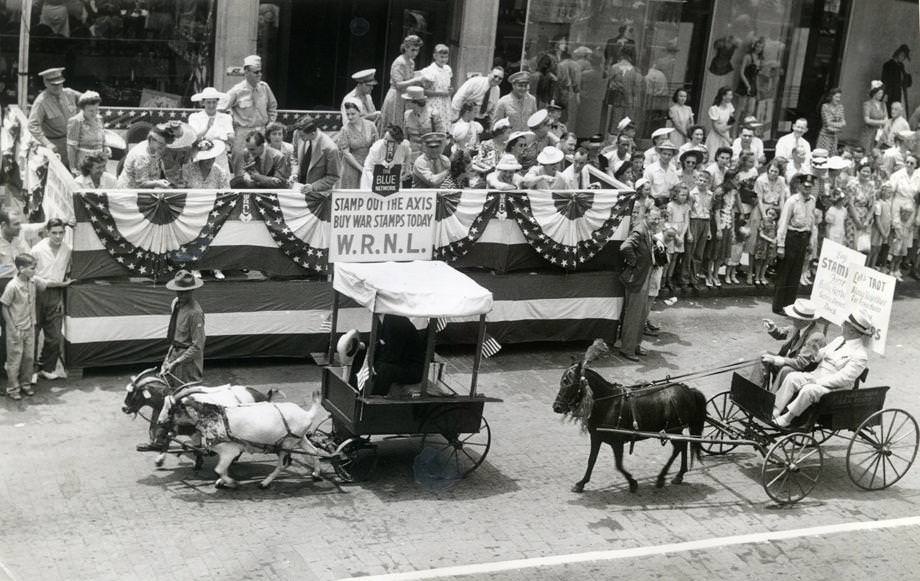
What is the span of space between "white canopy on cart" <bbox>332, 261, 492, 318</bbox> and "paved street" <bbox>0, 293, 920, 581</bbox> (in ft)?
6.34

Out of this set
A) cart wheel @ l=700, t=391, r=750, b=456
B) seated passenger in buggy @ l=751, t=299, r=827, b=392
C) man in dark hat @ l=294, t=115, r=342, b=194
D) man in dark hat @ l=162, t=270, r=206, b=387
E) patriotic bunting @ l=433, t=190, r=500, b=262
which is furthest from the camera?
man in dark hat @ l=294, t=115, r=342, b=194

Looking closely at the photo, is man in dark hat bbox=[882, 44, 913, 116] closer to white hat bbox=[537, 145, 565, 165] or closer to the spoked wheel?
white hat bbox=[537, 145, 565, 165]

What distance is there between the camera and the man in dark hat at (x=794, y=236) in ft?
69.3

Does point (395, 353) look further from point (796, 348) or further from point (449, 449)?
point (796, 348)

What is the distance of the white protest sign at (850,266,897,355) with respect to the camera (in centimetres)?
1516

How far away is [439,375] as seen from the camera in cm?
1497

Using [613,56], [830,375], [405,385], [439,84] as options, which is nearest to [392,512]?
[405,385]

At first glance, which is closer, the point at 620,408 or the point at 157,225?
the point at 620,408

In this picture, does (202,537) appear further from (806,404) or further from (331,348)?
(806,404)

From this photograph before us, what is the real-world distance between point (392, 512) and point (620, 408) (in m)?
2.66

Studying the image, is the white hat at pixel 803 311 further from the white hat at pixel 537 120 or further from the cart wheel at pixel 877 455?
the white hat at pixel 537 120

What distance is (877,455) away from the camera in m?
15.3

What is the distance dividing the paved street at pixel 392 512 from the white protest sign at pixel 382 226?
6.54 ft

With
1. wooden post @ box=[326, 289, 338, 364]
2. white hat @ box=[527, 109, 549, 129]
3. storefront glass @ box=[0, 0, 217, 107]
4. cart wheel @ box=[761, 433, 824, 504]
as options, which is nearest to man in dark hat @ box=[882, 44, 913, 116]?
white hat @ box=[527, 109, 549, 129]
